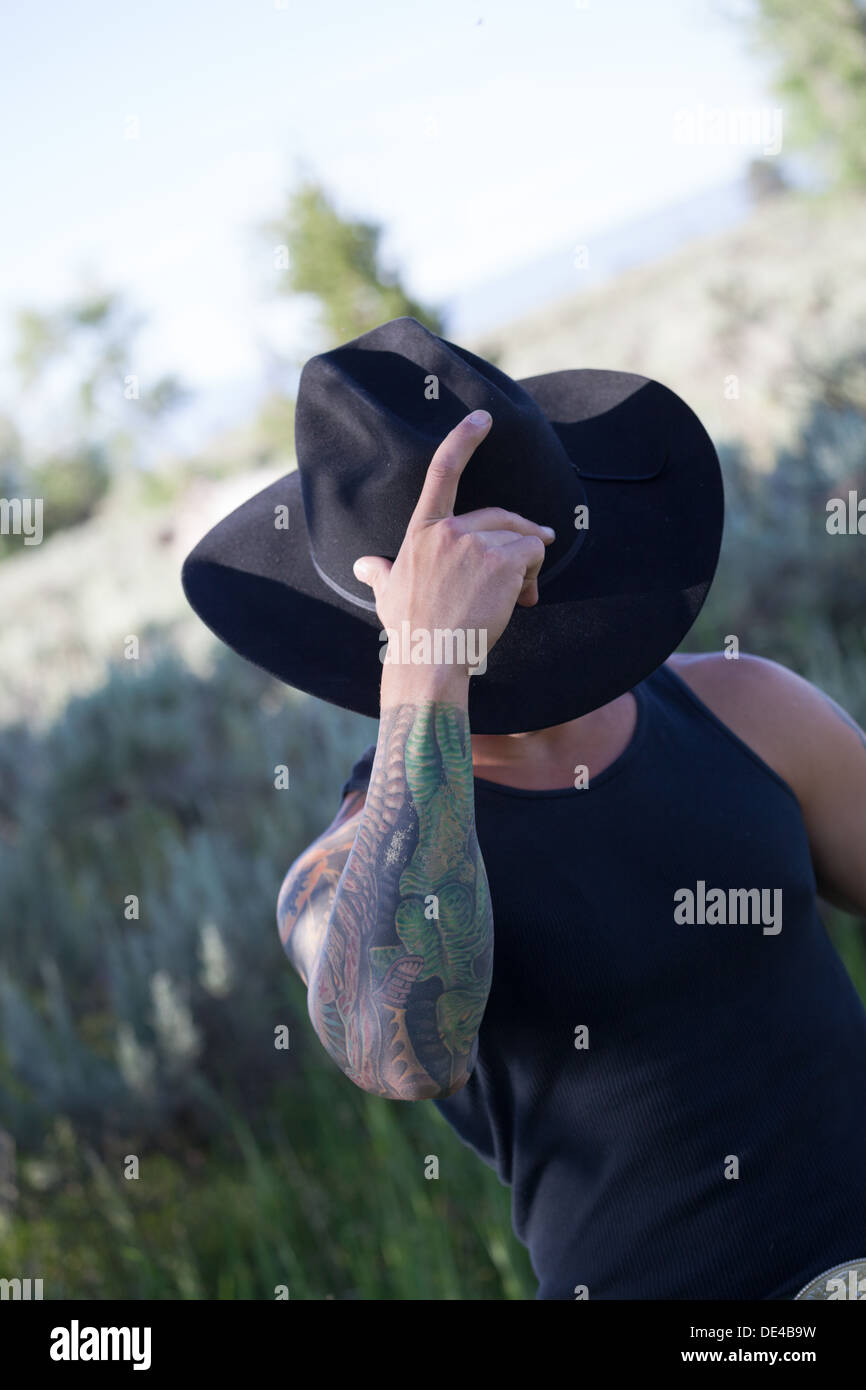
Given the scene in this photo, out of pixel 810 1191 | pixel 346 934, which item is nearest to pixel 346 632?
pixel 346 934

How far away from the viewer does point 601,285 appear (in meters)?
42.7

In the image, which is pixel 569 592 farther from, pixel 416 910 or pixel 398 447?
pixel 416 910

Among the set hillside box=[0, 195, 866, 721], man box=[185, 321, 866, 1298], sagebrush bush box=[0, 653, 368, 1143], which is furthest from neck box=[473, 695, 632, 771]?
hillside box=[0, 195, 866, 721]

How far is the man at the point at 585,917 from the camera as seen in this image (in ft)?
4.94

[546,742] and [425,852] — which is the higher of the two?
[546,742]

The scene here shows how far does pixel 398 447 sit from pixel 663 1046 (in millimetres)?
931

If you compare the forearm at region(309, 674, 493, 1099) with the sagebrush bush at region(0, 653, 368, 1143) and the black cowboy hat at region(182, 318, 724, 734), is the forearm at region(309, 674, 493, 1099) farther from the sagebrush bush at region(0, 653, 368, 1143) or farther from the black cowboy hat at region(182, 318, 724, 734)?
the sagebrush bush at region(0, 653, 368, 1143)

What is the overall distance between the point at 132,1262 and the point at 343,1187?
65 centimetres

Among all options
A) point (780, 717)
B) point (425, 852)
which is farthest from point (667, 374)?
point (425, 852)

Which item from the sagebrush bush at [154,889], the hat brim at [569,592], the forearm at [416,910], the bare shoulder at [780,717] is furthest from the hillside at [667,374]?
the forearm at [416,910]

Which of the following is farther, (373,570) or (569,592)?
(569,592)

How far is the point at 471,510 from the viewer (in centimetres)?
170

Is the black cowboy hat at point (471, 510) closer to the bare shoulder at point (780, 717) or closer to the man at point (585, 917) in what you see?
the man at point (585, 917)

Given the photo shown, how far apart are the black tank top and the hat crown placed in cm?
37
